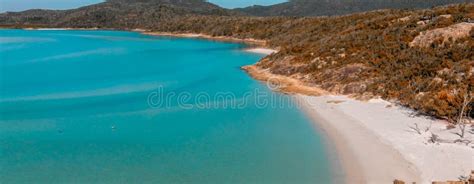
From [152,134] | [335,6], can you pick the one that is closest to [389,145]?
[152,134]

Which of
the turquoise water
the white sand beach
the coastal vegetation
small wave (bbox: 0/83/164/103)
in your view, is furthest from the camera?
small wave (bbox: 0/83/164/103)

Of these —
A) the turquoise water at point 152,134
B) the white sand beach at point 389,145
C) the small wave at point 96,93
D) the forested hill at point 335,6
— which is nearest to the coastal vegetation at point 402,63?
the white sand beach at point 389,145

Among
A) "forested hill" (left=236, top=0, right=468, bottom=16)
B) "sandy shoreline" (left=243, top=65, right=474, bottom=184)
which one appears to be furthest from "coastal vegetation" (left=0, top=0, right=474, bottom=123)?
"forested hill" (left=236, top=0, right=468, bottom=16)

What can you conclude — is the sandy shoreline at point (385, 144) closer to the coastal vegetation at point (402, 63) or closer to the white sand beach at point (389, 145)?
the white sand beach at point (389, 145)

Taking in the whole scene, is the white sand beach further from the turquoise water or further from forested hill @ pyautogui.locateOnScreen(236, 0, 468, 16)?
forested hill @ pyautogui.locateOnScreen(236, 0, 468, 16)

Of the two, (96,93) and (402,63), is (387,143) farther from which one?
(96,93)
